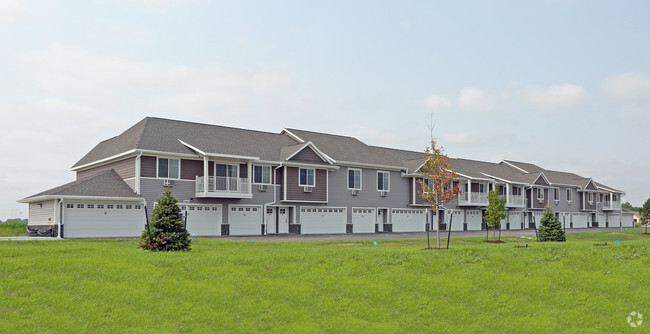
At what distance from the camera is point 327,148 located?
1681 inches

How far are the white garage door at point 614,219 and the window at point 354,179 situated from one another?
48.0 metres

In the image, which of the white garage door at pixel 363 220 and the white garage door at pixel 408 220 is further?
the white garage door at pixel 408 220

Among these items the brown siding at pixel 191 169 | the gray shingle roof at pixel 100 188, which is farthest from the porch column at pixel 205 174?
the gray shingle roof at pixel 100 188

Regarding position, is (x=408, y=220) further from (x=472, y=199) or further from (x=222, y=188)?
(x=222, y=188)

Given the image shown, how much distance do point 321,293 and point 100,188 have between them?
22.8 meters

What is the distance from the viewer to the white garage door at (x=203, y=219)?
32750mm

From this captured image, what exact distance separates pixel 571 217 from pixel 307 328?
6384cm

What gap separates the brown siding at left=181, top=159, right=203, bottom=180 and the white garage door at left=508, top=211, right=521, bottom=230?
117ft

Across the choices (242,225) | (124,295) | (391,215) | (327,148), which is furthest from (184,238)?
(391,215)

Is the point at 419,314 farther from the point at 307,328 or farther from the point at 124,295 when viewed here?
the point at 124,295

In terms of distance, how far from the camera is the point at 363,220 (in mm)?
42375

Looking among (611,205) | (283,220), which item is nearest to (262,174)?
(283,220)

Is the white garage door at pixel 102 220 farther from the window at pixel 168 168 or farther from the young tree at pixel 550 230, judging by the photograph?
the young tree at pixel 550 230

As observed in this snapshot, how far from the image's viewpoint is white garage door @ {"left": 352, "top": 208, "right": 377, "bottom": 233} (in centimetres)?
4175
